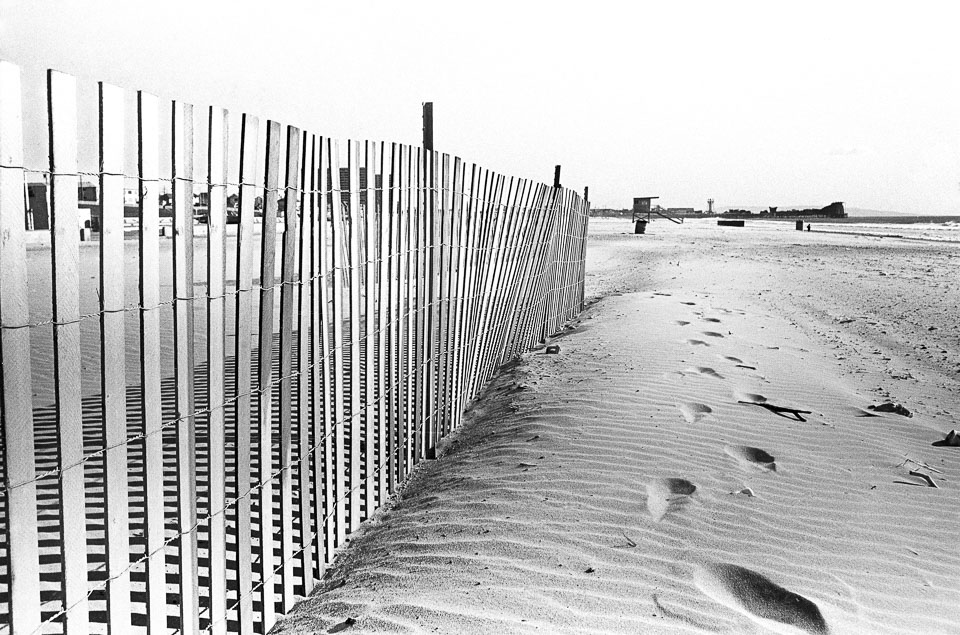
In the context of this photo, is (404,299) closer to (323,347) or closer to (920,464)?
(323,347)

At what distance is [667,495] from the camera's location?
14.4 feet

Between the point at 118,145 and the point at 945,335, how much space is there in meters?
11.4

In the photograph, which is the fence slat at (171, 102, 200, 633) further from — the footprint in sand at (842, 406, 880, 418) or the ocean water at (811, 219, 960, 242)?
the ocean water at (811, 219, 960, 242)

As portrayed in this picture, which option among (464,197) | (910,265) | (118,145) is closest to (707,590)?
(118,145)

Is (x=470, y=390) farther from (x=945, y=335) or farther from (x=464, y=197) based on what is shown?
(x=945, y=335)

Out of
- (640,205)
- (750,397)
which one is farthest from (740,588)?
(640,205)

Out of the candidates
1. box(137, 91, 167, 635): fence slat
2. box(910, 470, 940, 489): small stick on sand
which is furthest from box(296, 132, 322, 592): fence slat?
box(910, 470, 940, 489): small stick on sand

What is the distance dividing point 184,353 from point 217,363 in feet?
0.93

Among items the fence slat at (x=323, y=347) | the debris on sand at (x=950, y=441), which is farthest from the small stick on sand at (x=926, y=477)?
the fence slat at (x=323, y=347)

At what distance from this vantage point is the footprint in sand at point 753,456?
4.88 metres

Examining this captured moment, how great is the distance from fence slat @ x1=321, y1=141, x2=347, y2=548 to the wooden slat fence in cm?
1

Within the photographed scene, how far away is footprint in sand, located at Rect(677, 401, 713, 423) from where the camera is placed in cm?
579

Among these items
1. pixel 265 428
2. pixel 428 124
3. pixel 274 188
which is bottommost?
pixel 265 428

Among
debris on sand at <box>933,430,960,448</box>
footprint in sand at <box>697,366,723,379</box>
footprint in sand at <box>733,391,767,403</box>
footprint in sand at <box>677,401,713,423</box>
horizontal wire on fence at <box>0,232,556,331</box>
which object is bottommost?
debris on sand at <box>933,430,960,448</box>
